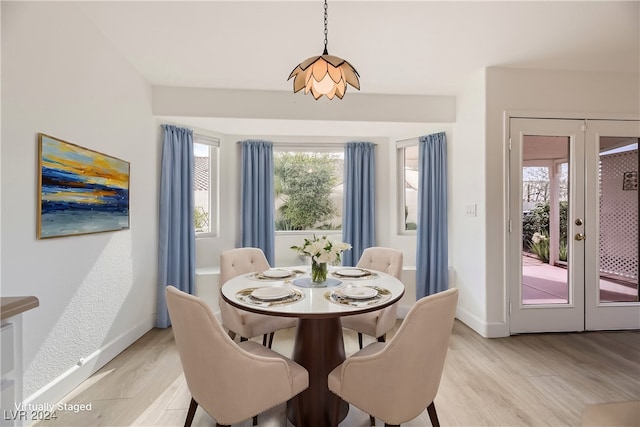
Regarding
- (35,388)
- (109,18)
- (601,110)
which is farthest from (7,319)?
(601,110)

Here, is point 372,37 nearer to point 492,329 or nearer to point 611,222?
point 492,329

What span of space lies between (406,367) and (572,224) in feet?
9.10

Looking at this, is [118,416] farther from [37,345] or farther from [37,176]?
[37,176]

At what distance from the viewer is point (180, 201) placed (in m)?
3.38

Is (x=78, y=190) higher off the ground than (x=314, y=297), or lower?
higher

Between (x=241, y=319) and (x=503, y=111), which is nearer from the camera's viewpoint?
(x=241, y=319)

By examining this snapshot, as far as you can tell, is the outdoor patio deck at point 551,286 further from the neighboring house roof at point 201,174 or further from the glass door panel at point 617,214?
the neighboring house roof at point 201,174

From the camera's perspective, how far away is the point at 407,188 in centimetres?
416

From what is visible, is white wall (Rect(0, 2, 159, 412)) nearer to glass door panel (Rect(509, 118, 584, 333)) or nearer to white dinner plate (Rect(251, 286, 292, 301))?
white dinner plate (Rect(251, 286, 292, 301))

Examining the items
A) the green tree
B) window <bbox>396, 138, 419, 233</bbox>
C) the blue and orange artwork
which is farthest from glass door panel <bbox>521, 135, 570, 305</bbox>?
the blue and orange artwork

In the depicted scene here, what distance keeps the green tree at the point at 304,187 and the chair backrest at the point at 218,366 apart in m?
2.83

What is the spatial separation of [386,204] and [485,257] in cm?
147

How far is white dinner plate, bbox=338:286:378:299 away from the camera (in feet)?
5.55

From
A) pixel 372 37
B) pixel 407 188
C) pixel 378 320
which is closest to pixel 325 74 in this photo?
pixel 372 37
